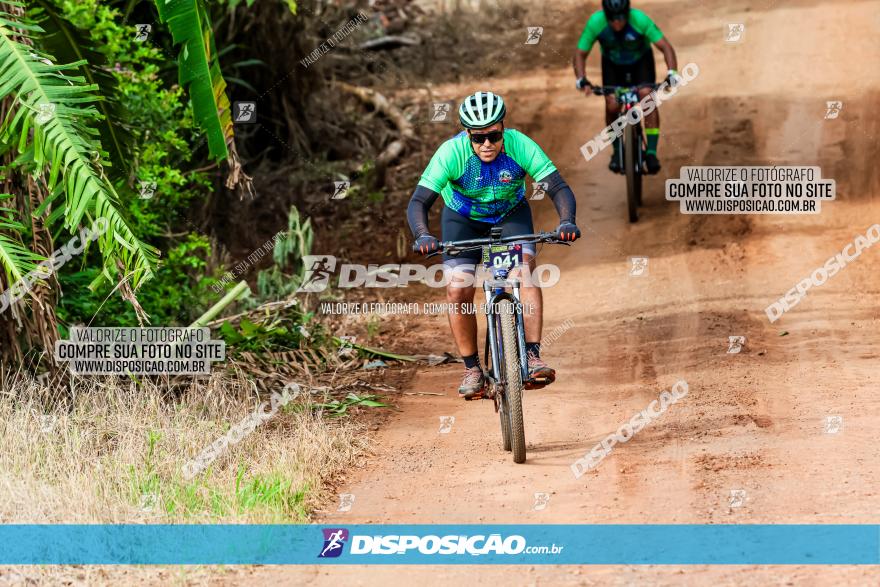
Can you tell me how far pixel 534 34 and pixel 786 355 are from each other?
1245 centimetres

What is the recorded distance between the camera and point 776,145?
15609 millimetres

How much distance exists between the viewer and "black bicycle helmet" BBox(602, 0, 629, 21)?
1228 centimetres

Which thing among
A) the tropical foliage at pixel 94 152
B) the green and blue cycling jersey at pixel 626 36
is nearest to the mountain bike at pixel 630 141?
the green and blue cycling jersey at pixel 626 36

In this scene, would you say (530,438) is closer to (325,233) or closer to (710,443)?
(710,443)

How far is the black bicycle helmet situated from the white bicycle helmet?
541 centimetres

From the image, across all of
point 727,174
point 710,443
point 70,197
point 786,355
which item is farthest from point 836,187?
point 70,197

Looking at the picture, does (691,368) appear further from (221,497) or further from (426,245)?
(221,497)

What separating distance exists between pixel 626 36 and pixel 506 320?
252 inches

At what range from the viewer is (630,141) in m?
12.8

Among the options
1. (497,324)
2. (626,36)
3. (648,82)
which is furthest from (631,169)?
(497,324)

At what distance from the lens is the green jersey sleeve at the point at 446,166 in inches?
297

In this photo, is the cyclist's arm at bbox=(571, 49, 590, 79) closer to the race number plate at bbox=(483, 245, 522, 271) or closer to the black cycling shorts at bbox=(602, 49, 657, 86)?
the black cycling shorts at bbox=(602, 49, 657, 86)

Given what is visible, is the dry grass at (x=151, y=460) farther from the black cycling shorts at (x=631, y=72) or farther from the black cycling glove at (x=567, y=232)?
the black cycling shorts at (x=631, y=72)

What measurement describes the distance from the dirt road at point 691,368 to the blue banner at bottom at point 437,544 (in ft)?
0.44
